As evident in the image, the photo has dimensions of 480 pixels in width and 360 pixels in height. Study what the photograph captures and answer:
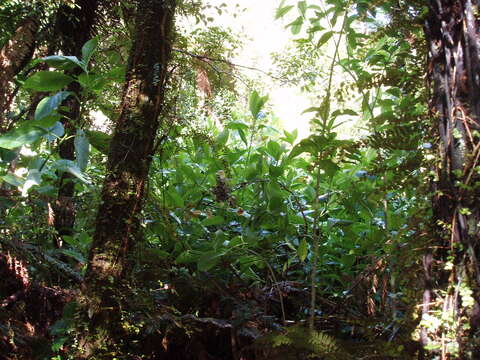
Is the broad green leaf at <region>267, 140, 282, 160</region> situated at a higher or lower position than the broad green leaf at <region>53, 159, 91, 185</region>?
higher

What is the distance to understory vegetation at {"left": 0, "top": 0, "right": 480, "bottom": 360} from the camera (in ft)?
2.65

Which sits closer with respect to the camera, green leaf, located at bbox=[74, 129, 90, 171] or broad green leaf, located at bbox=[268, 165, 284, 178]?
green leaf, located at bbox=[74, 129, 90, 171]

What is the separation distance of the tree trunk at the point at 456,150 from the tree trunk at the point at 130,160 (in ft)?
2.52

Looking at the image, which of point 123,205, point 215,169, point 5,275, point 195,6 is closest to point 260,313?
point 123,205

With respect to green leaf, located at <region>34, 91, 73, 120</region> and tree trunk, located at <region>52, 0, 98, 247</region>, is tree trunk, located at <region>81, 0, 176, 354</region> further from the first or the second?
tree trunk, located at <region>52, 0, 98, 247</region>

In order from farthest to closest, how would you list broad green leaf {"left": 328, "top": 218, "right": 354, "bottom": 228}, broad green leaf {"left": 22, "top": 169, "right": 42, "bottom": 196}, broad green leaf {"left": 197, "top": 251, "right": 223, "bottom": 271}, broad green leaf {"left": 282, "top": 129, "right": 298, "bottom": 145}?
broad green leaf {"left": 282, "top": 129, "right": 298, "bottom": 145}
broad green leaf {"left": 328, "top": 218, "right": 354, "bottom": 228}
broad green leaf {"left": 197, "top": 251, "right": 223, "bottom": 271}
broad green leaf {"left": 22, "top": 169, "right": 42, "bottom": 196}

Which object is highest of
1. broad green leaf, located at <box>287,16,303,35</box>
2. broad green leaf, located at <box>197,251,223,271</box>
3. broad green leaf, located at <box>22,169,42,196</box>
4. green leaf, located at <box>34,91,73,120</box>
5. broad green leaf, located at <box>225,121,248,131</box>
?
broad green leaf, located at <box>287,16,303,35</box>

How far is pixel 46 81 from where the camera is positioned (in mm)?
1260

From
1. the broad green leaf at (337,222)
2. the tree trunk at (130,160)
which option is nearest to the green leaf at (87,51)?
the tree trunk at (130,160)

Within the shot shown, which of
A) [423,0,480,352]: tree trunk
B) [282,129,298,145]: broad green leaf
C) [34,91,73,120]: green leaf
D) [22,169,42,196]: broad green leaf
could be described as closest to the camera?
→ [423,0,480,352]: tree trunk

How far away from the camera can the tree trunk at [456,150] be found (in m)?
0.74

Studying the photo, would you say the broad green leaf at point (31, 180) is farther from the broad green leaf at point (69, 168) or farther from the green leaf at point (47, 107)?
the green leaf at point (47, 107)

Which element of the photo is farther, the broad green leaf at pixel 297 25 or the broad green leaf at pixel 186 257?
the broad green leaf at pixel 297 25

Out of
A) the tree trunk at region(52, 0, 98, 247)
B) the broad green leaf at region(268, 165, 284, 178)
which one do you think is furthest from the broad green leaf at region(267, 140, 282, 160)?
the tree trunk at region(52, 0, 98, 247)
